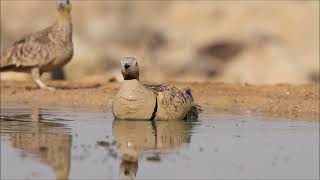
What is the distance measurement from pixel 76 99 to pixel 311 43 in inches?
561

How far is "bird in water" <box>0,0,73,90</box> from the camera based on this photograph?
1529cm

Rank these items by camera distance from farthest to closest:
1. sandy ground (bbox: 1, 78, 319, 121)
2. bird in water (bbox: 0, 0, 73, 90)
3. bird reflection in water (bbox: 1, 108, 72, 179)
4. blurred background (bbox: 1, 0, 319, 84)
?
blurred background (bbox: 1, 0, 319, 84) → bird in water (bbox: 0, 0, 73, 90) → sandy ground (bbox: 1, 78, 319, 121) → bird reflection in water (bbox: 1, 108, 72, 179)

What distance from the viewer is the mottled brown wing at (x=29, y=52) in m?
15.4

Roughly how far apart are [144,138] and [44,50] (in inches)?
243

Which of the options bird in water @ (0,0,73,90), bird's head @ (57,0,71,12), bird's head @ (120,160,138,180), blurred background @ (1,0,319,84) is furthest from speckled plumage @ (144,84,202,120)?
blurred background @ (1,0,319,84)

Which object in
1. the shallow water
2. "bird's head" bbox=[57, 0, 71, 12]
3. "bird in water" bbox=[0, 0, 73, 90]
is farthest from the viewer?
"bird's head" bbox=[57, 0, 71, 12]

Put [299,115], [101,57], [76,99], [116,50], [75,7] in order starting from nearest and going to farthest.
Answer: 1. [299,115]
2. [76,99]
3. [101,57]
4. [116,50]
5. [75,7]

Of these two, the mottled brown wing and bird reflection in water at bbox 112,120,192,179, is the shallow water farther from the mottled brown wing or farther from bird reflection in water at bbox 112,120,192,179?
the mottled brown wing

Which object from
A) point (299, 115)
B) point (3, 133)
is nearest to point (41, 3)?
point (299, 115)

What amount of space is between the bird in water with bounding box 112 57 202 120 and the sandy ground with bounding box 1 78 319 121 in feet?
5.48

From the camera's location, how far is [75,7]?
96.9 feet

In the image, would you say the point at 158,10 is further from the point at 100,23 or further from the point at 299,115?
the point at 299,115

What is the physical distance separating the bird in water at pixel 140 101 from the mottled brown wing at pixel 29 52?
4586 mm

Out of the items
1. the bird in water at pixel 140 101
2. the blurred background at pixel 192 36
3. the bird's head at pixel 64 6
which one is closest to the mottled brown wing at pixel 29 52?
the bird's head at pixel 64 6
